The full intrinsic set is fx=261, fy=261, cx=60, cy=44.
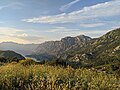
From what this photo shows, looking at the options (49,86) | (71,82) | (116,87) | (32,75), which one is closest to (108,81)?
(116,87)

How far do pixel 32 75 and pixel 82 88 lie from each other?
8.42 feet

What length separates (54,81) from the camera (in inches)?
348

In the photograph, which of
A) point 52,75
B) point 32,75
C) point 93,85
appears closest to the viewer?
point 93,85

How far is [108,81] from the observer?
888 cm

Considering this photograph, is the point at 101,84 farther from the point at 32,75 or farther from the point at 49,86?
the point at 32,75

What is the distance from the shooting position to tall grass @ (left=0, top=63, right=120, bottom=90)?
8.39 metres

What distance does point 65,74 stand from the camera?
9.98 meters

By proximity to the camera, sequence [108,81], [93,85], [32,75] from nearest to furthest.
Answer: [93,85] → [108,81] → [32,75]

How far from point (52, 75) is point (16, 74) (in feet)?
5.29

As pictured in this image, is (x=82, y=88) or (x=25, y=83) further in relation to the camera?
(x=25, y=83)

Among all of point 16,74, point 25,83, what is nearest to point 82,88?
point 25,83

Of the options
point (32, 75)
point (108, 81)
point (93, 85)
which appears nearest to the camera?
point (93, 85)

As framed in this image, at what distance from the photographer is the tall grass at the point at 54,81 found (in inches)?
330

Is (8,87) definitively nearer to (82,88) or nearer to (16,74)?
(16,74)
